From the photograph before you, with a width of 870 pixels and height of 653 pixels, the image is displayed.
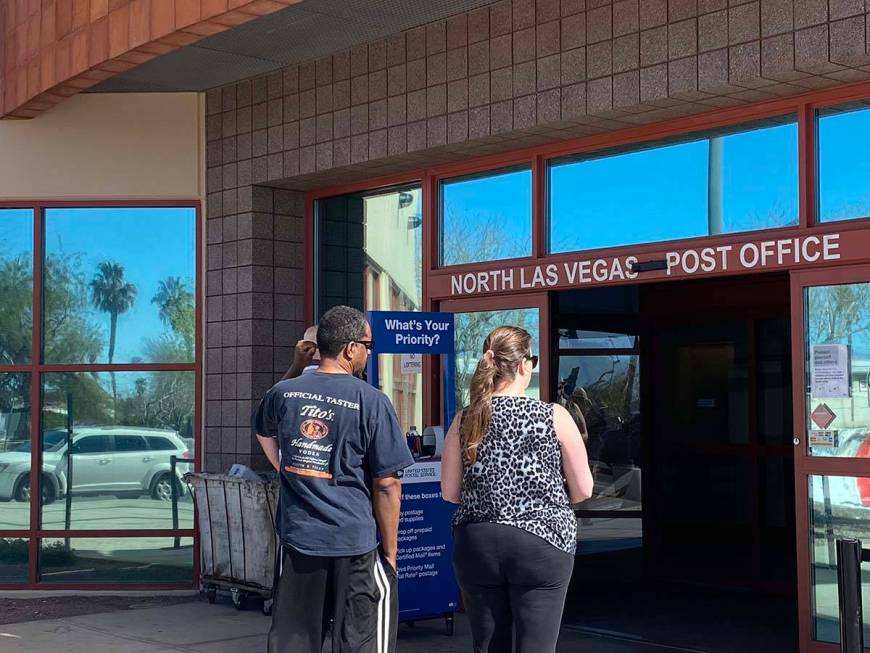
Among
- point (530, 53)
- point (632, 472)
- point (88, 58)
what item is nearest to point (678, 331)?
point (632, 472)

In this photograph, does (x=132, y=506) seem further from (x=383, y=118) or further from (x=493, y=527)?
(x=493, y=527)

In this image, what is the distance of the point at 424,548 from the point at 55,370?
4.09 metres

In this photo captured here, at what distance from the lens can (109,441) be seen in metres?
9.63

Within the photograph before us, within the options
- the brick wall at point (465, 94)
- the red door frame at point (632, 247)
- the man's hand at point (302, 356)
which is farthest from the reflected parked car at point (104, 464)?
the man's hand at point (302, 356)

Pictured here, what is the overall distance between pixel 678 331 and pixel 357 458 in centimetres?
611

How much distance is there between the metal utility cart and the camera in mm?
8016

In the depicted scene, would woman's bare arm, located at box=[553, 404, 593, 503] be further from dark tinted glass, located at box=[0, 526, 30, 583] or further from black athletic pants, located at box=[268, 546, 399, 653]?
dark tinted glass, located at box=[0, 526, 30, 583]

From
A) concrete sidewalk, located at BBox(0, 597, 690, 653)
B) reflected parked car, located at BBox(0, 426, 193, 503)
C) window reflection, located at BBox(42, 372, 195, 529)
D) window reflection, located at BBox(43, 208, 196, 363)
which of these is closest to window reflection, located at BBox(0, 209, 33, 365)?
window reflection, located at BBox(43, 208, 196, 363)

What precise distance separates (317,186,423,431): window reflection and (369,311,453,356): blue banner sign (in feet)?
4.18

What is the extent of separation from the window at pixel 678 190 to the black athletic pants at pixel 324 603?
3420 millimetres

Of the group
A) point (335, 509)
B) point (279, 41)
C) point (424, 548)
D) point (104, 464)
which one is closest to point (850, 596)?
point (335, 509)

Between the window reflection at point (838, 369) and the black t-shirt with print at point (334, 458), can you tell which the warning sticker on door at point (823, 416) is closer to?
the window reflection at point (838, 369)

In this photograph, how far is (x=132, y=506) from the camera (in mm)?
9547

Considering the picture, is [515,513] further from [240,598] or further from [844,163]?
[240,598]
